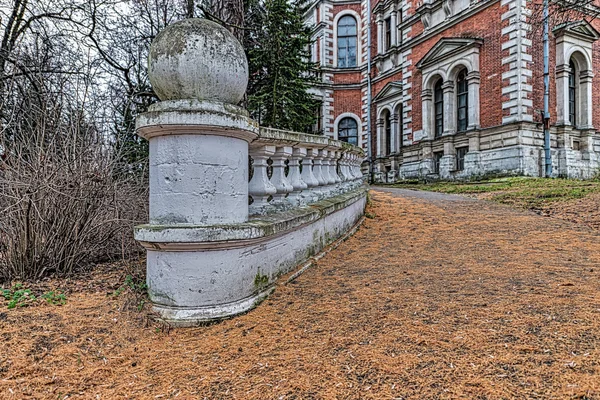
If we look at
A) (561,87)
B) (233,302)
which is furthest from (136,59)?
(561,87)

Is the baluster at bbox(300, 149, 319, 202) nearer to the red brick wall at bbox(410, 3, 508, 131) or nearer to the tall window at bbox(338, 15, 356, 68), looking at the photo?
the red brick wall at bbox(410, 3, 508, 131)

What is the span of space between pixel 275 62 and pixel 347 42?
46.7 feet

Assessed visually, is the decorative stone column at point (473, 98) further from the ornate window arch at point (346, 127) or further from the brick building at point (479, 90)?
the ornate window arch at point (346, 127)

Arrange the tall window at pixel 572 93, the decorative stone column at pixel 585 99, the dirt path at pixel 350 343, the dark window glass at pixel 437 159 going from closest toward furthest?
the dirt path at pixel 350 343
the decorative stone column at pixel 585 99
the tall window at pixel 572 93
the dark window glass at pixel 437 159

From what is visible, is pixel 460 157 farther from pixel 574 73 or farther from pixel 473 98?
pixel 574 73

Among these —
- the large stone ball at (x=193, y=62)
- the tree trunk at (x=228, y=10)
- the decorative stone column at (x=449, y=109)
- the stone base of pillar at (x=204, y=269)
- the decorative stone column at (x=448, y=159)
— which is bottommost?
the stone base of pillar at (x=204, y=269)

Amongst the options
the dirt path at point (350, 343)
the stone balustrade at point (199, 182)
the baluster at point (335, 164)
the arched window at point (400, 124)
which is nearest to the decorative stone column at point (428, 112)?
the arched window at point (400, 124)

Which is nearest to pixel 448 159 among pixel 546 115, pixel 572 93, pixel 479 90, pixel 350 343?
pixel 479 90

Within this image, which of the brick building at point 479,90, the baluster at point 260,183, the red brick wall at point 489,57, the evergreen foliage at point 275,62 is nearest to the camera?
the baluster at point 260,183

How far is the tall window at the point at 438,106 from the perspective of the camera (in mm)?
19031

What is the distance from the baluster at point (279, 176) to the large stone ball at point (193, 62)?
890mm

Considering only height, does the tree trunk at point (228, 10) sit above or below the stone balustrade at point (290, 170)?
above

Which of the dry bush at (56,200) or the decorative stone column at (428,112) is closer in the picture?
the dry bush at (56,200)

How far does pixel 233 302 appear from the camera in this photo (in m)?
2.79
